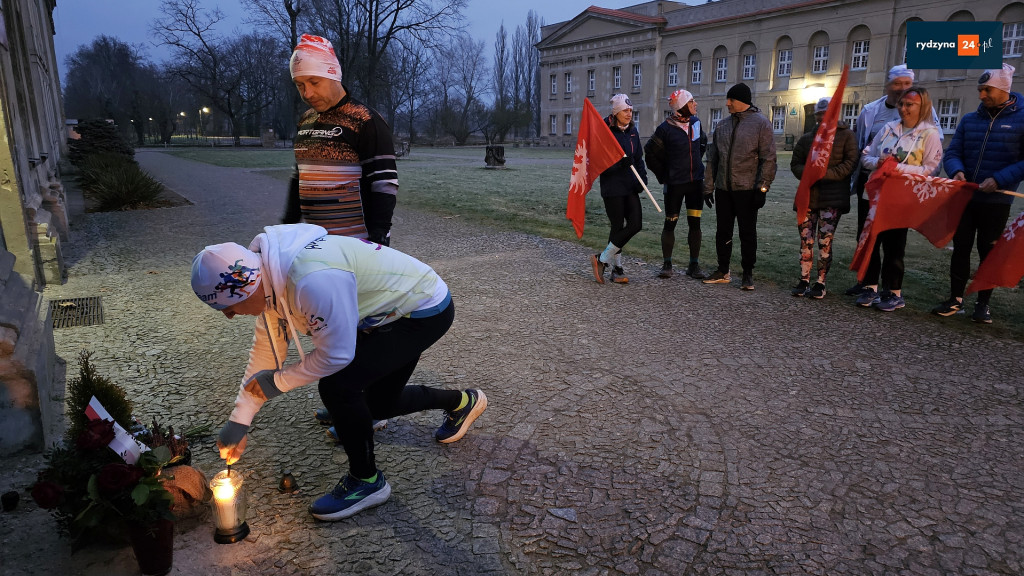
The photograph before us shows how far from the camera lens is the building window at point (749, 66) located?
47.5 metres

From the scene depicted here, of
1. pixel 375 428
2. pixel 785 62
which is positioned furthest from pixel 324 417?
pixel 785 62

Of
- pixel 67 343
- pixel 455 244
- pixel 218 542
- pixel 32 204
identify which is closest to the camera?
pixel 218 542

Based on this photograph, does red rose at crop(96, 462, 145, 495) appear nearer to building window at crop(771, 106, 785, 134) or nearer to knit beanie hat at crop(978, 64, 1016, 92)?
knit beanie hat at crop(978, 64, 1016, 92)

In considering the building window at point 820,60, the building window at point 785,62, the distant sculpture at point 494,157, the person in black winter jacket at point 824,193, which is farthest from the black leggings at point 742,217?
the building window at point 785,62

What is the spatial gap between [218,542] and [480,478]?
122cm

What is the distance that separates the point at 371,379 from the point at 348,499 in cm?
64

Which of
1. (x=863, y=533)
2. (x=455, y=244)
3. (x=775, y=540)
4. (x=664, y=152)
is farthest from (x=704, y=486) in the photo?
(x=455, y=244)

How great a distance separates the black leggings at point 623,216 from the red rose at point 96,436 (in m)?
5.33

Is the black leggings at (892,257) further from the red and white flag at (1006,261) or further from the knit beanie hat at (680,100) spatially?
the knit beanie hat at (680,100)

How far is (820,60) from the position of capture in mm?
43469

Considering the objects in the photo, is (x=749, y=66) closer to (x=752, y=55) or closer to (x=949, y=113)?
(x=752, y=55)

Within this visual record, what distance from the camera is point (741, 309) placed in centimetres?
627

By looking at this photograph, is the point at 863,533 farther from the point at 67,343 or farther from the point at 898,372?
the point at 67,343

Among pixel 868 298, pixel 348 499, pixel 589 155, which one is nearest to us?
pixel 348 499
